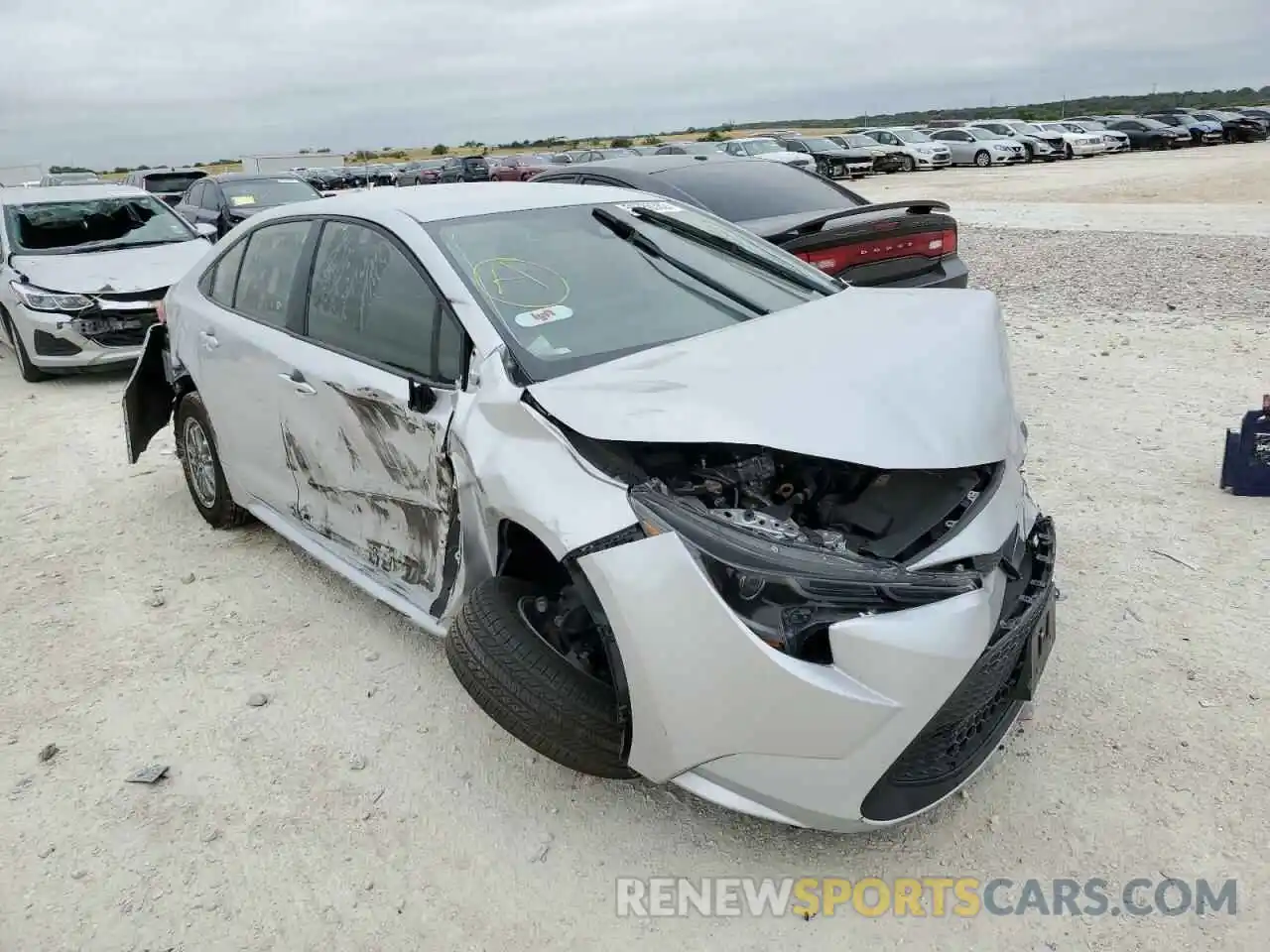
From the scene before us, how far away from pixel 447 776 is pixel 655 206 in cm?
239

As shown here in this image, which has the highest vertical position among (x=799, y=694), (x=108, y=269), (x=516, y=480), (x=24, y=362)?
(x=108, y=269)

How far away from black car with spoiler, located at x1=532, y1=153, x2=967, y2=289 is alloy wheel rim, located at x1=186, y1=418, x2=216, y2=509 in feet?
9.91

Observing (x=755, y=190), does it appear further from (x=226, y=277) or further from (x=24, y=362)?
(x=24, y=362)

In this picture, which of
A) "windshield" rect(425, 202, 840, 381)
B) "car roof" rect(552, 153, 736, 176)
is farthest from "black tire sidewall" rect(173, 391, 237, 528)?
"car roof" rect(552, 153, 736, 176)

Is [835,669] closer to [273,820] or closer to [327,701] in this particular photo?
[273,820]

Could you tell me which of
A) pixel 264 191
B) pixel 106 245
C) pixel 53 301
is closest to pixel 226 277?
pixel 53 301

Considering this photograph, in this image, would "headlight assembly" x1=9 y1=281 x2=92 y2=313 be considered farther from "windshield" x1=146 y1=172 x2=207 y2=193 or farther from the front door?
"windshield" x1=146 y1=172 x2=207 y2=193

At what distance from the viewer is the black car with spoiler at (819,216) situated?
19.7ft

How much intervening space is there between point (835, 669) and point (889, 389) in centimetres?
83

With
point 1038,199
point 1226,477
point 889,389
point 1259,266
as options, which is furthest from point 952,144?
point 889,389

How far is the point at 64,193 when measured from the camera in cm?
957

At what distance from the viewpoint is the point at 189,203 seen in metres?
14.3

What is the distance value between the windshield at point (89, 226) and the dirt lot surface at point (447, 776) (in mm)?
Answer: 4931

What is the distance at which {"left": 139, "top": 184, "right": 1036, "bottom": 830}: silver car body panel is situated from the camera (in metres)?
2.25
